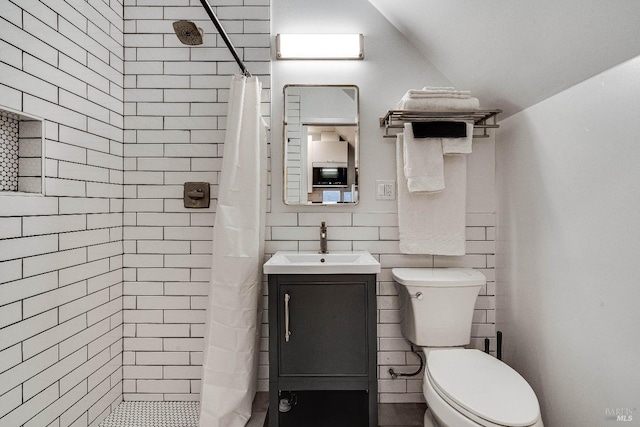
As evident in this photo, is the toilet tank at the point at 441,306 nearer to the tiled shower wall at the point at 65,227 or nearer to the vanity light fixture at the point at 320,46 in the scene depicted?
the vanity light fixture at the point at 320,46

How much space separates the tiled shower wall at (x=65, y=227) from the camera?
1352mm

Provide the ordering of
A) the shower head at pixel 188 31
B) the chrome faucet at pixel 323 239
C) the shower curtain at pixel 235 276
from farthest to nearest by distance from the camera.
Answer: the chrome faucet at pixel 323 239 < the shower curtain at pixel 235 276 < the shower head at pixel 188 31

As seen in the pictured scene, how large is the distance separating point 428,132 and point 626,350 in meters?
1.25

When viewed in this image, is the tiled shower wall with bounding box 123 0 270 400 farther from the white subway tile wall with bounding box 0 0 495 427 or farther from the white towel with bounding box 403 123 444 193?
the white towel with bounding box 403 123 444 193

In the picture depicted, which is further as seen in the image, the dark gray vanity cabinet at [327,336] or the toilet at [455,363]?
the dark gray vanity cabinet at [327,336]

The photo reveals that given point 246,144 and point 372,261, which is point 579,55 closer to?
point 372,261

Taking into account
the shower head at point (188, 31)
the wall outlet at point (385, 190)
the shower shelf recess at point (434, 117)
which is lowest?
the wall outlet at point (385, 190)

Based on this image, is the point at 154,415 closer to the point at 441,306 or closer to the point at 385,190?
the point at 441,306

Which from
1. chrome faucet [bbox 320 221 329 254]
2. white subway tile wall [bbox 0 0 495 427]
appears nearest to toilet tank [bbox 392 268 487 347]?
white subway tile wall [bbox 0 0 495 427]

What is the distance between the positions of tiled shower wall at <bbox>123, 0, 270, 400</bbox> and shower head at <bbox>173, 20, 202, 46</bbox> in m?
0.44

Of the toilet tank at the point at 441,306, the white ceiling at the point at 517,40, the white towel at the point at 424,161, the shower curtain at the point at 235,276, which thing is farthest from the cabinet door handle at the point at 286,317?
the white ceiling at the point at 517,40

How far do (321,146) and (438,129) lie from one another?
0.67 meters

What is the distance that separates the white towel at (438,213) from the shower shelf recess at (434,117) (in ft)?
0.31

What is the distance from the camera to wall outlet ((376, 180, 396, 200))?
218 cm
